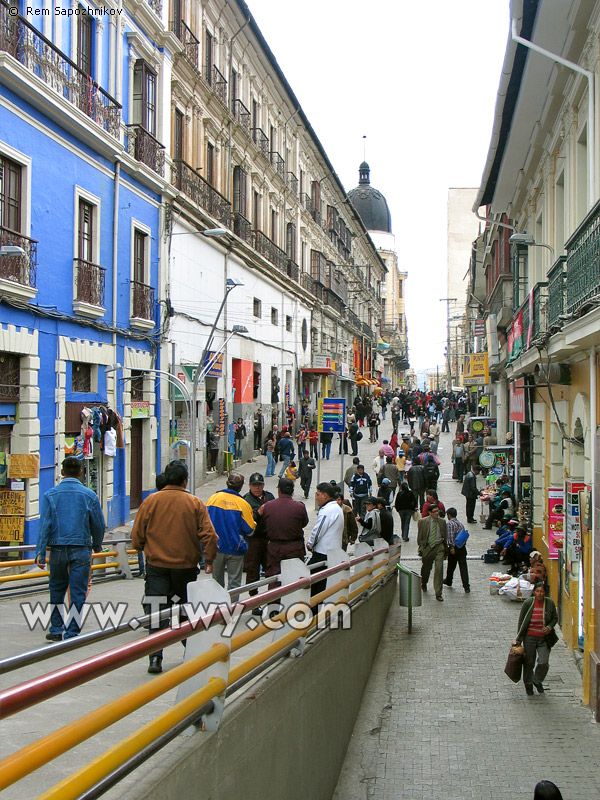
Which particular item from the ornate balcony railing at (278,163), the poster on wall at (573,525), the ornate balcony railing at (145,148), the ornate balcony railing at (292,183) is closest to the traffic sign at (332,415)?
the poster on wall at (573,525)

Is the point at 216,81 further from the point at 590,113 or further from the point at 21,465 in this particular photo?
the point at 590,113

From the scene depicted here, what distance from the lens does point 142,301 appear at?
19766mm

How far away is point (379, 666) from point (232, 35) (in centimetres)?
2291

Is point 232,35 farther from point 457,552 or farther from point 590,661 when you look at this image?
point 590,661

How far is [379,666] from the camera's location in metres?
10.4

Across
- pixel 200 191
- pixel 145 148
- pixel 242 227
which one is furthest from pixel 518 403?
pixel 242 227

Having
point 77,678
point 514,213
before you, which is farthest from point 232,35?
point 77,678

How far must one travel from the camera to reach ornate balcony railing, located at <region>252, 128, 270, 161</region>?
30.3 meters

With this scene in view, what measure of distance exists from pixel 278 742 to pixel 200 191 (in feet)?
69.5

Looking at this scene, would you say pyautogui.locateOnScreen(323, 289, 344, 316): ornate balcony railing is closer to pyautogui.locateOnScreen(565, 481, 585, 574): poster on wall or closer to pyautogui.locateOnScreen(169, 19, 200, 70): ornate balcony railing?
pyautogui.locateOnScreen(169, 19, 200, 70): ornate balcony railing

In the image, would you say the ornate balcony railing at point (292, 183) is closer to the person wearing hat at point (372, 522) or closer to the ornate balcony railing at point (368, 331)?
the ornate balcony railing at point (368, 331)

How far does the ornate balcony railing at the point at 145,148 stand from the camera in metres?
19.2

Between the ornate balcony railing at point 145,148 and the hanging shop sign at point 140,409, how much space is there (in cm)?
590

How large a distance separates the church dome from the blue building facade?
233 feet
